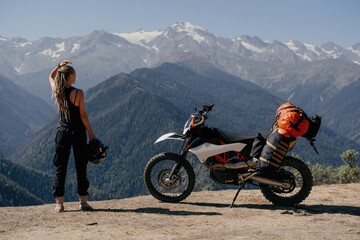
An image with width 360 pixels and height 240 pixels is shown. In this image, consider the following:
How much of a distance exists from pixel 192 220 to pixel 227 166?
1865mm

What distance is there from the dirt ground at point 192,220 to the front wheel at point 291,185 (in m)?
0.26

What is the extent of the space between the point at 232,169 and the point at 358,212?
3.12 meters

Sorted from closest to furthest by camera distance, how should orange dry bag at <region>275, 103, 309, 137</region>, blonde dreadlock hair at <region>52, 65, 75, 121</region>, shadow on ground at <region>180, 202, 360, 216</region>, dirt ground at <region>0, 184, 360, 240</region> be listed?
1. dirt ground at <region>0, 184, 360, 240</region>
2. blonde dreadlock hair at <region>52, 65, 75, 121</region>
3. shadow on ground at <region>180, 202, 360, 216</region>
4. orange dry bag at <region>275, 103, 309, 137</region>

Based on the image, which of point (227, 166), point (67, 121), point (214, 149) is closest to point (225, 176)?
point (227, 166)

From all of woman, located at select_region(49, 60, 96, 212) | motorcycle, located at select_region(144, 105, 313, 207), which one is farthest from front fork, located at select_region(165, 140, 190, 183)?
woman, located at select_region(49, 60, 96, 212)

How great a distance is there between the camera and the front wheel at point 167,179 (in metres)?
10.0

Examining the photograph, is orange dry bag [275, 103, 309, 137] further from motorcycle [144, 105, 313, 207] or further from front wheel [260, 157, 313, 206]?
front wheel [260, 157, 313, 206]

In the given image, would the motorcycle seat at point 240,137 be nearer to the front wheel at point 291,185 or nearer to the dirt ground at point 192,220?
the front wheel at point 291,185

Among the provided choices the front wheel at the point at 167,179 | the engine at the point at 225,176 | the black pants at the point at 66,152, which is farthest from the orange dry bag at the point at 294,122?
the black pants at the point at 66,152

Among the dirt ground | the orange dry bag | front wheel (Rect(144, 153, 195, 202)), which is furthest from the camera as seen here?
A: front wheel (Rect(144, 153, 195, 202))

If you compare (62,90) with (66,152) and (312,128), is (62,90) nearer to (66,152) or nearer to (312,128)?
(66,152)

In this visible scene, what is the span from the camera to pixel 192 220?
820 centimetres

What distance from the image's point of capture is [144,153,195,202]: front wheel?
1005 cm

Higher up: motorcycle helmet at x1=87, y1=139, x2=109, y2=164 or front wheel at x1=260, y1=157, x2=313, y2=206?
motorcycle helmet at x1=87, y1=139, x2=109, y2=164
